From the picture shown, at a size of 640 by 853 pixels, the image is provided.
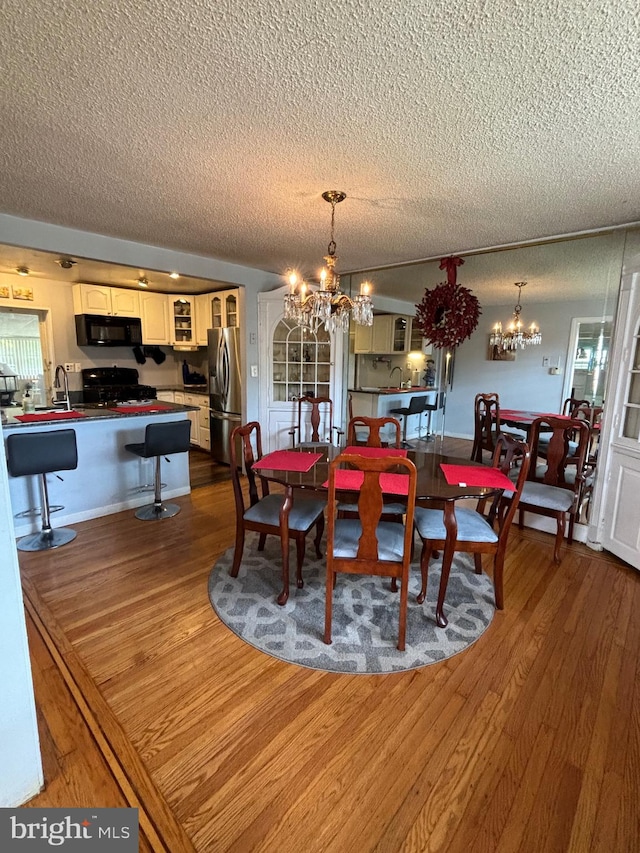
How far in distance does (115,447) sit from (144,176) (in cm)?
227

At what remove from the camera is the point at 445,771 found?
4.58 feet

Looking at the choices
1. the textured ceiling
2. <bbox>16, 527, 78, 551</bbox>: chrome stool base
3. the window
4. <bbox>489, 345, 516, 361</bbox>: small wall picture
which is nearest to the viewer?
the textured ceiling

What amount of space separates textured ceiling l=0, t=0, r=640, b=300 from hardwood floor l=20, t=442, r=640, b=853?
2.41m

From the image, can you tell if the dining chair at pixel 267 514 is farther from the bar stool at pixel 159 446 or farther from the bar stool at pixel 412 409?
the bar stool at pixel 412 409

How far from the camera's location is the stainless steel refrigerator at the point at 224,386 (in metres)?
4.75

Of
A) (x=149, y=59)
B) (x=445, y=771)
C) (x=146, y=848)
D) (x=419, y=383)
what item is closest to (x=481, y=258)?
(x=419, y=383)

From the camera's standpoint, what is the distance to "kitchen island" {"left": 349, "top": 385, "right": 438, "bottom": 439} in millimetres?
5344

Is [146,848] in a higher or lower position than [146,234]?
lower

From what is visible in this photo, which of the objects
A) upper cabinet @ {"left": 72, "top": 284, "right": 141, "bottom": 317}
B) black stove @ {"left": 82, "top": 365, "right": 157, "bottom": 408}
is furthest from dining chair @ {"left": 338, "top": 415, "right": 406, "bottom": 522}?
upper cabinet @ {"left": 72, "top": 284, "right": 141, "bottom": 317}

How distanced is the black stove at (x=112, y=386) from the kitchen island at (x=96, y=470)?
5.60ft

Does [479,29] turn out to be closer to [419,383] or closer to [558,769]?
[558,769]

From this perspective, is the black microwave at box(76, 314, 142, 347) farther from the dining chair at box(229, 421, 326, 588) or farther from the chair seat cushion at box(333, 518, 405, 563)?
the chair seat cushion at box(333, 518, 405, 563)

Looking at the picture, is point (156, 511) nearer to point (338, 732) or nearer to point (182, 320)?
point (338, 732)

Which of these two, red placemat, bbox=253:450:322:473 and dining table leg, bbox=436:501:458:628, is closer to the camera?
dining table leg, bbox=436:501:458:628
